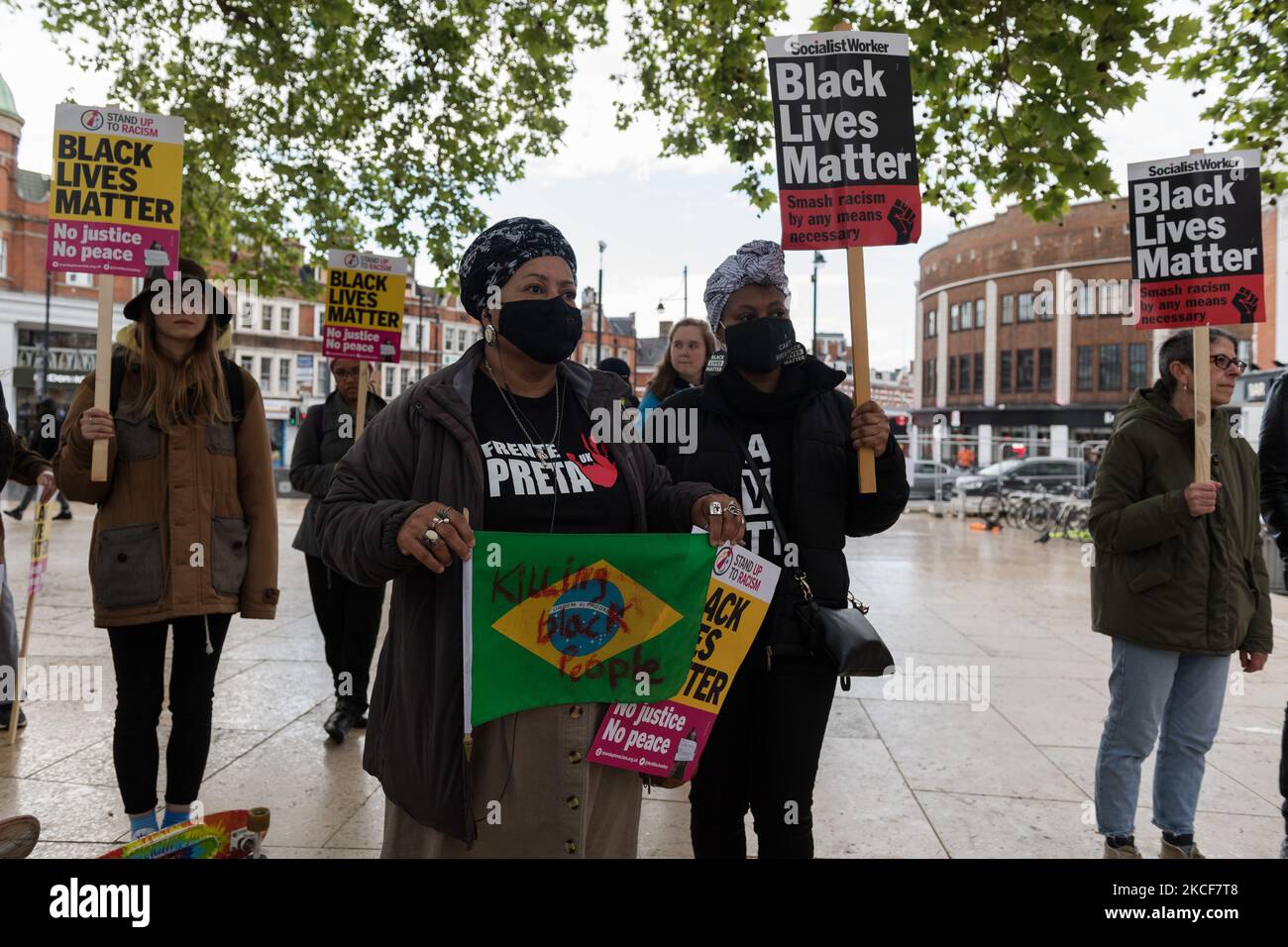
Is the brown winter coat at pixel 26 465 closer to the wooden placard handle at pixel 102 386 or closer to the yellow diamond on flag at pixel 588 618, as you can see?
the wooden placard handle at pixel 102 386

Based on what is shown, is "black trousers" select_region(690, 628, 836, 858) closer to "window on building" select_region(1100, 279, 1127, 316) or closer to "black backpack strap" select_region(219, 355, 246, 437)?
"black backpack strap" select_region(219, 355, 246, 437)

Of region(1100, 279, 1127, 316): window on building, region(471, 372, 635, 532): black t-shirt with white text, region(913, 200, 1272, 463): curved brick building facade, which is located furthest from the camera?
region(913, 200, 1272, 463): curved brick building facade

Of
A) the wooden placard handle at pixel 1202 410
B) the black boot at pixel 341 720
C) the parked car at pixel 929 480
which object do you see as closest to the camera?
the wooden placard handle at pixel 1202 410

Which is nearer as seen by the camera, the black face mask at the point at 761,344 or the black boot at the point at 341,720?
the black face mask at the point at 761,344

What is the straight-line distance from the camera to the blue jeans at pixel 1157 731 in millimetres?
3514

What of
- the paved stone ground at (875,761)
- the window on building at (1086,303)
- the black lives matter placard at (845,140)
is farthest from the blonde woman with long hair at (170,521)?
the window on building at (1086,303)

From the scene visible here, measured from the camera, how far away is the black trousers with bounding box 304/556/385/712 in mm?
5117

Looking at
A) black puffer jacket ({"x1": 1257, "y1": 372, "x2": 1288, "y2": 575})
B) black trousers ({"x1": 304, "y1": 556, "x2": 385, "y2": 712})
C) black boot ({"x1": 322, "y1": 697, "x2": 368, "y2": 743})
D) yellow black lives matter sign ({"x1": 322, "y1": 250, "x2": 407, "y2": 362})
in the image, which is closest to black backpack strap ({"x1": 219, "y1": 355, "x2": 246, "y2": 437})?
black trousers ({"x1": 304, "y1": 556, "x2": 385, "y2": 712})

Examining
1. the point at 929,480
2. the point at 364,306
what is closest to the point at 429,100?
the point at 364,306

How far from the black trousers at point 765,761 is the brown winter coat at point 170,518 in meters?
1.74

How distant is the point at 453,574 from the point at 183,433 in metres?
1.71

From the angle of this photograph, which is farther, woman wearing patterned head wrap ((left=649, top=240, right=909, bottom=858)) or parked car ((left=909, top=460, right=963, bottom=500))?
parked car ((left=909, top=460, right=963, bottom=500))

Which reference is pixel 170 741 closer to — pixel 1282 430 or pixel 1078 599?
pixel 1282 430

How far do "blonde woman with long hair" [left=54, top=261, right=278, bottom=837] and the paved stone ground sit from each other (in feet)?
2.57
